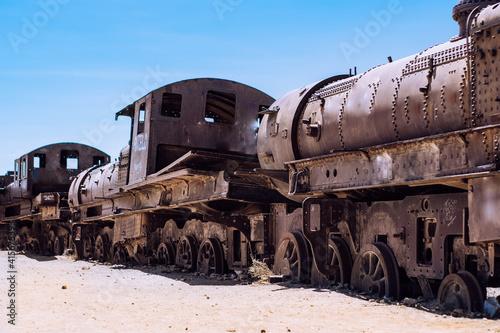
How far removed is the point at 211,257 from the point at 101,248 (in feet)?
29.6

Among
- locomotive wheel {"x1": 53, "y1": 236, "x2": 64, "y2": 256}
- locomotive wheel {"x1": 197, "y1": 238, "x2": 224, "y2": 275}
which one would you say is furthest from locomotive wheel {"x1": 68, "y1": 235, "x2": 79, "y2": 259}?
locomotive wheel {"x1": 197, "y1": 238, "x2": 224, "y2": 275}

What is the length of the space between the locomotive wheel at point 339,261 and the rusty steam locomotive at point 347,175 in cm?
2

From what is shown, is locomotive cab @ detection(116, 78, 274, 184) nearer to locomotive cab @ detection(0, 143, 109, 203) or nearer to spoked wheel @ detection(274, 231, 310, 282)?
spoked wheel @ detection(274, 231, 310, 282)

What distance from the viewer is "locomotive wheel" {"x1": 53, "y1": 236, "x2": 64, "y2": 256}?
84.5ft

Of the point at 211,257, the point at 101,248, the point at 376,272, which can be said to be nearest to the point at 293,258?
the point at 376,272

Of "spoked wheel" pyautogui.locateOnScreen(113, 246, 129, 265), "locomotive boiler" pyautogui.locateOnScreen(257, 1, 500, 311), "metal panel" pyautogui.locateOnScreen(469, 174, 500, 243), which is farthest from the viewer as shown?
"spoked wheel" pyautogui.locateOnScreen(113, 246, 129, 265)

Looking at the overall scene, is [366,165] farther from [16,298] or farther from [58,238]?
[58,238]

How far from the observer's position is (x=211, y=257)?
12.9m

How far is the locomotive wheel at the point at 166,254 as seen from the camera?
49.6 feet

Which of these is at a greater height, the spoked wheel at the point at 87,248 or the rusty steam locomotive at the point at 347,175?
the rusty steam locomotive at the point at 347,175

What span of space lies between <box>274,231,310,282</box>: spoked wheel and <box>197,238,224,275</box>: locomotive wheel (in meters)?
2.30

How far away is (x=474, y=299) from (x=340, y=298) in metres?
1.83

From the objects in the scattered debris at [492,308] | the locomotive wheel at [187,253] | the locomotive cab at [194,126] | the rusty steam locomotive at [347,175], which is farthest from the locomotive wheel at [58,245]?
the scattered debris at [492,308]

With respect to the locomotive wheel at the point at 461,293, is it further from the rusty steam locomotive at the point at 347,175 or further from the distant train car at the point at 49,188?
the distant train car at the point at 49,188
